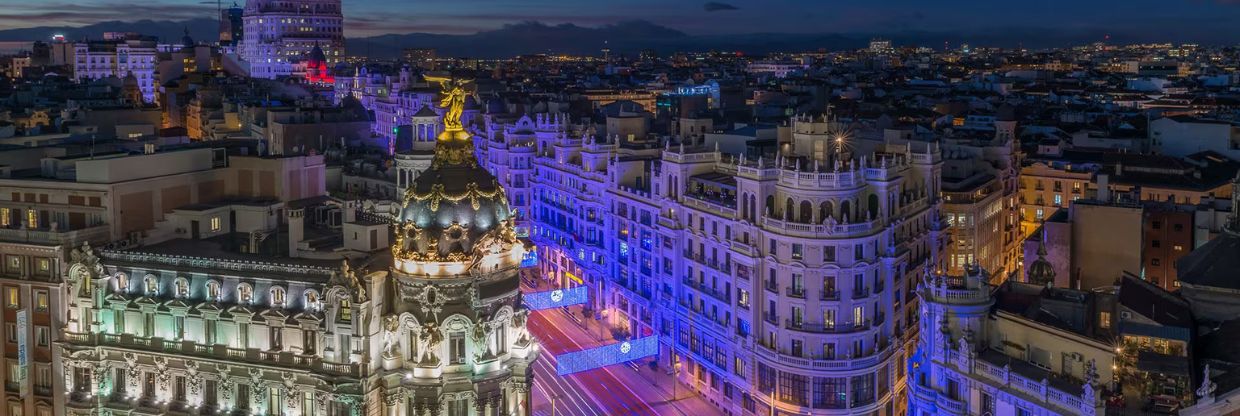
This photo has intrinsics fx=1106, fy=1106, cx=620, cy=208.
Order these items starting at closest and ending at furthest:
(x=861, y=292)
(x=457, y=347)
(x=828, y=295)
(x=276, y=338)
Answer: (x=457, y=347) → (x=276, y=338) → (x=828, y=295) → (x=861, y=292)

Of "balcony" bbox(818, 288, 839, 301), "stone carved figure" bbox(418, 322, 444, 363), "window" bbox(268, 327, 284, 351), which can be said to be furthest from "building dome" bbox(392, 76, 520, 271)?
"balcony" bbox(818, 288, 839, 301)

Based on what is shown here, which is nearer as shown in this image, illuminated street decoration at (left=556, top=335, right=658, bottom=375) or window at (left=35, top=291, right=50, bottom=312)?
window at (left=35, top=291, right=50, bottom=312)

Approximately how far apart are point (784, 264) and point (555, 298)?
32048mm

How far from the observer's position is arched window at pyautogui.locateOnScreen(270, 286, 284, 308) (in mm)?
61531

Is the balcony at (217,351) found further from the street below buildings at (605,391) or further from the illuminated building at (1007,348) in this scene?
the illuminated building at (1007,348)

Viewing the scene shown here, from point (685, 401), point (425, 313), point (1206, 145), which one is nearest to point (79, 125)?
point (685, 401)

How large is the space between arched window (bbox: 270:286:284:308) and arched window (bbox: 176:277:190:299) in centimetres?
582

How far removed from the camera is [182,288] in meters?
63.7

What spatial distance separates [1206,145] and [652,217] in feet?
290

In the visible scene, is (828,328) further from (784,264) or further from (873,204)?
(873,204)

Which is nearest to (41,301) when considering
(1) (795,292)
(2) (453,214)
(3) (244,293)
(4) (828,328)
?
(3) (244,293)

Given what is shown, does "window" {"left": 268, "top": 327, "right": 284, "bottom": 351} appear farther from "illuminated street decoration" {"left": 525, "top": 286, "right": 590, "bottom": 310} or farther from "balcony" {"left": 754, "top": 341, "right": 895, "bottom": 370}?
"illuminated street decoration" {"left": 525, "top": 286, "right": 590, "bottom": 310}

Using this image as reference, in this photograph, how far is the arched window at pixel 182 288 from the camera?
63.6 meters

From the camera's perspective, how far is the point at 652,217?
102m
